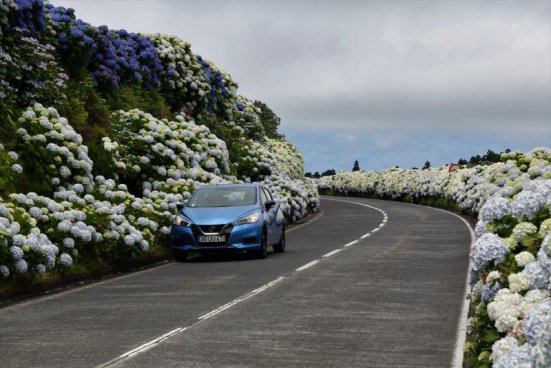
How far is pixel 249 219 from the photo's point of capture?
20344 mm

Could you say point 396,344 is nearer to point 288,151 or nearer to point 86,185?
point 86,185

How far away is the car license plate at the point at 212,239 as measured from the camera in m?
20.0

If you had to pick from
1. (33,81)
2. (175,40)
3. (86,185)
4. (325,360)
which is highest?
(175,40)

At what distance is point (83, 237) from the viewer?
17.4 m

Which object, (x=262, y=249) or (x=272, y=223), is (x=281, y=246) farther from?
(x=262, y=249)

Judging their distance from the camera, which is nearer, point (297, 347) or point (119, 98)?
point (297, 347)

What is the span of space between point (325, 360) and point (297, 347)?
0.72m

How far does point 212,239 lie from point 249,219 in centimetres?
92

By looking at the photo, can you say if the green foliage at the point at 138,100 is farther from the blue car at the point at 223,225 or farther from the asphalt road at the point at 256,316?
the asphalt road at the point at 256,316

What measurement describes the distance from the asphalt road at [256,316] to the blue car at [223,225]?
0.41m

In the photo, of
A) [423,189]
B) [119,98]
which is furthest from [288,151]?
[119,98]

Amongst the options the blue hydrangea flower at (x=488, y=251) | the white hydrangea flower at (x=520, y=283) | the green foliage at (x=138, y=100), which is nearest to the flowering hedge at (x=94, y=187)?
the green foliage at (x=138, y=100)

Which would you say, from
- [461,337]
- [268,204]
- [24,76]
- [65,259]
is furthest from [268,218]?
[461,337]

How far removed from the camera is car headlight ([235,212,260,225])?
20.2 meters
